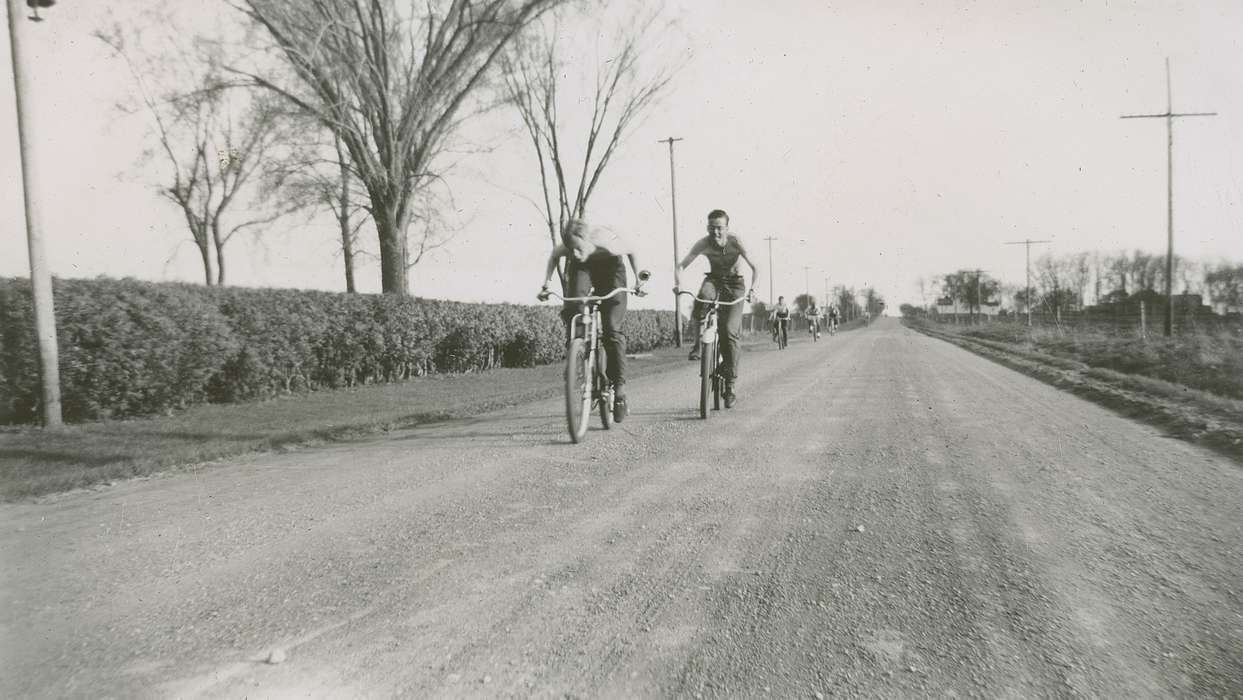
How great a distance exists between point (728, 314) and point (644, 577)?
17.1ft

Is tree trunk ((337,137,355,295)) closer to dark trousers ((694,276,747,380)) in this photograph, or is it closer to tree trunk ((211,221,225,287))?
tree trunk ((211,221,225,287))

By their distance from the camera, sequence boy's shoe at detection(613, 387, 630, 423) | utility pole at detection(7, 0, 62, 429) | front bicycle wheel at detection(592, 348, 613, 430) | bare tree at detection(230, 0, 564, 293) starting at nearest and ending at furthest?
front bicycle wheel at detection(592, 348, 613, 430) → boy's shoe at detection(613, 387, 630, 423) → utility pole at detection(7, 0, 62, 429) → bare tree at detection(230, 0, 564, 293)

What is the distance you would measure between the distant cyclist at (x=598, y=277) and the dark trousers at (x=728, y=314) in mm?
1361

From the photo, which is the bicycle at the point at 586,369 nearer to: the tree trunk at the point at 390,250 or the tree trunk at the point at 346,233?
the tree trunk at the point at 390,250

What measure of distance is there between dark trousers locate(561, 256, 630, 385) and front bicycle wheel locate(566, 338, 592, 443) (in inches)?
14.3

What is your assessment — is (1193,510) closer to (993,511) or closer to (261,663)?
(993,511)

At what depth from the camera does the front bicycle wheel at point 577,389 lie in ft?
20.1

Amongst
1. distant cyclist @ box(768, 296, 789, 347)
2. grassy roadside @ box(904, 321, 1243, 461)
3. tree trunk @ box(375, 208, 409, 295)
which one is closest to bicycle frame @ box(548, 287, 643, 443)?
grassy roadside @ box(904, 321, 1243, 461)

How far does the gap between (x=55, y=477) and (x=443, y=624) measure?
418 cm

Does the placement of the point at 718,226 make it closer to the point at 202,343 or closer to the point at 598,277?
the point at 598,277

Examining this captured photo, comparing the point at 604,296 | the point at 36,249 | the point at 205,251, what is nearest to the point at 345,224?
the point at 205,251

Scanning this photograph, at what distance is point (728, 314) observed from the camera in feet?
26.0

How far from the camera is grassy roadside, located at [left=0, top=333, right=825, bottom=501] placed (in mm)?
5519

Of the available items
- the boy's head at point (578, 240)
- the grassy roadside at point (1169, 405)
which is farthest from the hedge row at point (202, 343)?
the grassy roadside at point (1169, 405)
